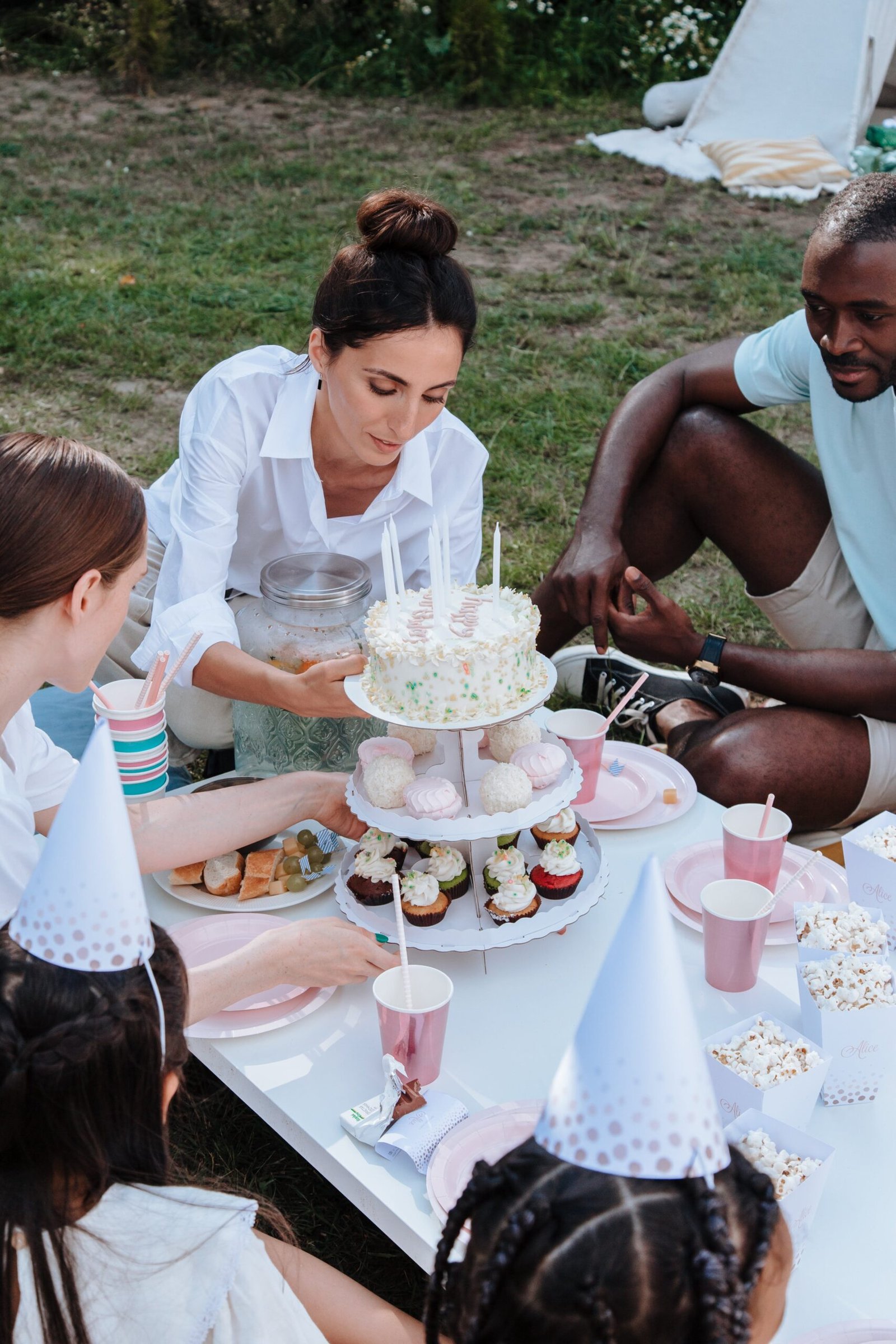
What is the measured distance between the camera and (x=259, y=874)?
7.91ft

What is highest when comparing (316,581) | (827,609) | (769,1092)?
(316,581)

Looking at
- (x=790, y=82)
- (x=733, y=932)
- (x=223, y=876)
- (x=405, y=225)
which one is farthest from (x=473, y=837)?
(x=790, y=82)

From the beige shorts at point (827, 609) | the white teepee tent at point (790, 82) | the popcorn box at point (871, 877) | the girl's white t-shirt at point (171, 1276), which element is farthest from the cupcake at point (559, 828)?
the white teepee tent at point (790, 82)

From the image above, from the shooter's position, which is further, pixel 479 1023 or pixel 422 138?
pixel 422 138

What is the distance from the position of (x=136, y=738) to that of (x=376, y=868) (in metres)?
0.55

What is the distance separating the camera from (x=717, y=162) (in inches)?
346

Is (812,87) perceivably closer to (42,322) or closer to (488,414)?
(488,414)

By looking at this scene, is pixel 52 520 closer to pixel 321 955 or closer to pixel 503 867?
pixel 321 955

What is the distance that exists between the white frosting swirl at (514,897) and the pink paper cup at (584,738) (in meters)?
0.38

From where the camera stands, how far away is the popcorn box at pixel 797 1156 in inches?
63.4

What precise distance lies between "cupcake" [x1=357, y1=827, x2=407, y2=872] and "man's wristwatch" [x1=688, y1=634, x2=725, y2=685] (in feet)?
3.59

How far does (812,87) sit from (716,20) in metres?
2.26

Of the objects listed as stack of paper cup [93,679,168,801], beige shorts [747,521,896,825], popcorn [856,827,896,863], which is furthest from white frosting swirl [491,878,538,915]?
beige shorts [747,521,896,825]

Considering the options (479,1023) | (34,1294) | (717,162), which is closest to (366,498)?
(479,1023)
